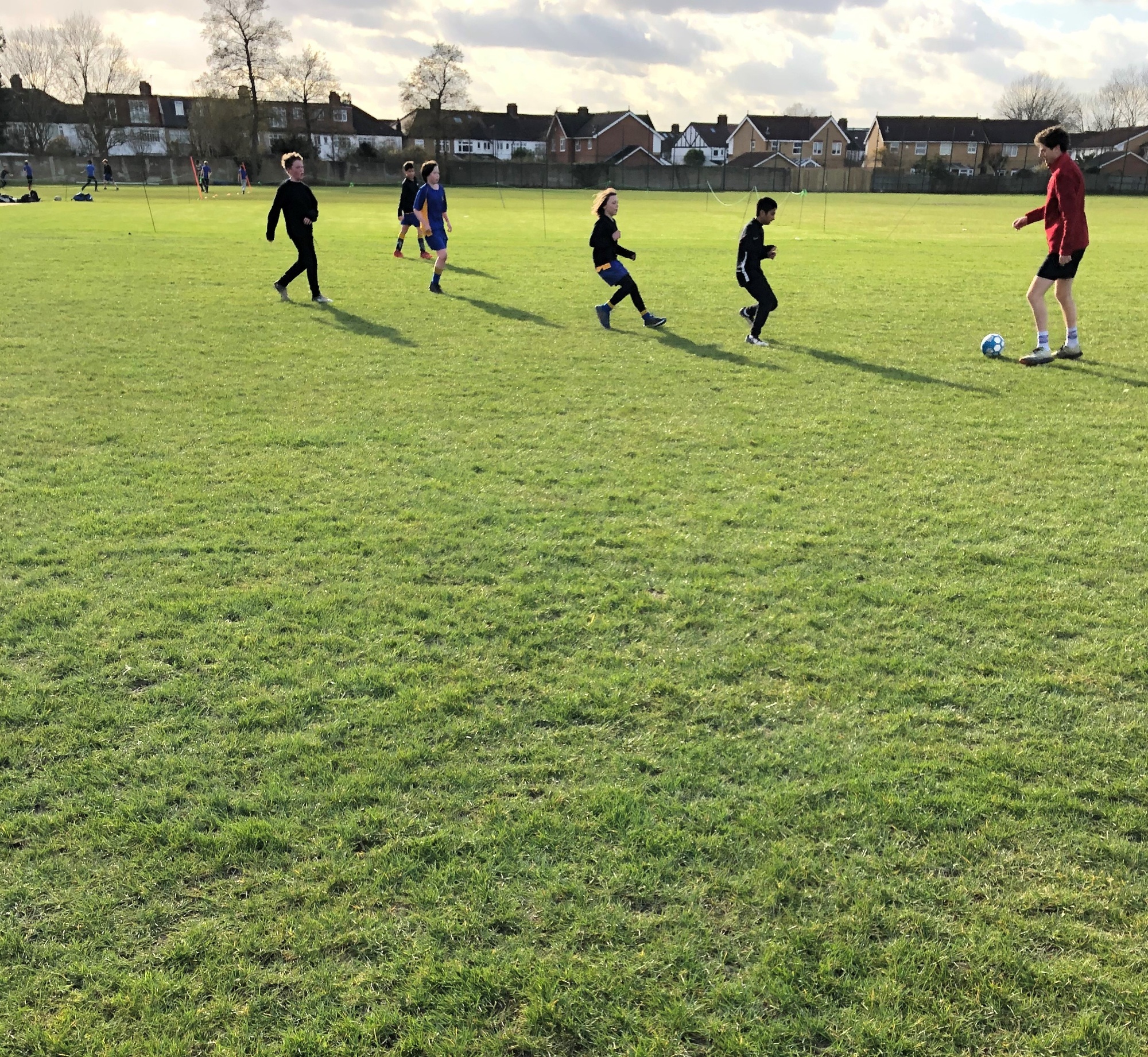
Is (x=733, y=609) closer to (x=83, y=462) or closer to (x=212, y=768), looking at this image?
(x=212, y=768)

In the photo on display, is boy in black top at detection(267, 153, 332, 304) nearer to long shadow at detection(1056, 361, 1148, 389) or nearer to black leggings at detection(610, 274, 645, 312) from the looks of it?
black leggings at detection(610, 274, 645, 312)

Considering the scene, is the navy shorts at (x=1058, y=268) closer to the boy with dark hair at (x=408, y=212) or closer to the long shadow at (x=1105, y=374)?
the long shadow at (x=1105, y=374)

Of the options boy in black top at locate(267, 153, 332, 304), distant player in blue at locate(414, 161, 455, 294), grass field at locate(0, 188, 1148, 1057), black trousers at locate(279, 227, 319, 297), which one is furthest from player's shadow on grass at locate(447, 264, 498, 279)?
grass field at locate(0, 188, 1148, 1057)

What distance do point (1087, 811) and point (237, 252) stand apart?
21.2 metres

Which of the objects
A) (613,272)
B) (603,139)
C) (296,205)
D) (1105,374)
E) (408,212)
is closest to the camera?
(1105,374)

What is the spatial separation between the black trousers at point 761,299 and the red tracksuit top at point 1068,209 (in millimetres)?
2958

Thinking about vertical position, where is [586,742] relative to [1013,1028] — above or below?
above

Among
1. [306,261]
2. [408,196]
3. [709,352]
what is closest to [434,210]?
[306,261]

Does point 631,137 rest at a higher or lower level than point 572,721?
higher

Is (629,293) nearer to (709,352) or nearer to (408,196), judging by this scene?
(709,352)

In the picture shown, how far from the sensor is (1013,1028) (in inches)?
92.4

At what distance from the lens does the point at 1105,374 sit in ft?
31.2

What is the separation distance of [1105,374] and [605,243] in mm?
6257

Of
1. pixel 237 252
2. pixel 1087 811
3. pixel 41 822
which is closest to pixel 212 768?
pixel 41 822
